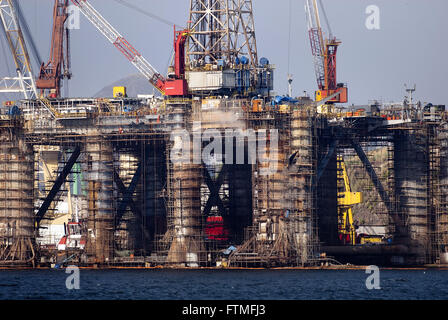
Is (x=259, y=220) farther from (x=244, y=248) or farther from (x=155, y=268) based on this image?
(x=155, y=268)

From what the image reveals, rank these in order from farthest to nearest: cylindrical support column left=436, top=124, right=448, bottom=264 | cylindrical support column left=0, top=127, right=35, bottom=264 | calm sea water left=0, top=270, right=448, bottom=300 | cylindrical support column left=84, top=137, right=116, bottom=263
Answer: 1. cylindrical support column left=436, top=124, right=448, bottom=264
2. cylindrical support column left=0, top=127, right=35, bottom=264
3. cylindrical support column left=84, top=137, right=116, bottom=263
4. calm sea water left=0, top=270, right=448, bottom=300

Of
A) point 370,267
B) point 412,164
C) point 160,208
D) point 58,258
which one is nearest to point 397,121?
point 412,164

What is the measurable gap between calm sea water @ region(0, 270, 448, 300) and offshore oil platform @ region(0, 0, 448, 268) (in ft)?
23.7

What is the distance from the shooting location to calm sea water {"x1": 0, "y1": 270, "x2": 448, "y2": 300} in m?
130

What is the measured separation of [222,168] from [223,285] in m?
42.7

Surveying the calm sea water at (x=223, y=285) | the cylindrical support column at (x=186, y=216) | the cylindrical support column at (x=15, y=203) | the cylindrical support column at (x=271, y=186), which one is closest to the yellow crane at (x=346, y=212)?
the calm sea water at (x=223, y=285)

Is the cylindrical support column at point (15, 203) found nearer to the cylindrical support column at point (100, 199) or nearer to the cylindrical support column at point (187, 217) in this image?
the cylindrical support column at point (100, 199)

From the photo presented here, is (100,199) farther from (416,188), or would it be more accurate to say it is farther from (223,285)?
(416,188)

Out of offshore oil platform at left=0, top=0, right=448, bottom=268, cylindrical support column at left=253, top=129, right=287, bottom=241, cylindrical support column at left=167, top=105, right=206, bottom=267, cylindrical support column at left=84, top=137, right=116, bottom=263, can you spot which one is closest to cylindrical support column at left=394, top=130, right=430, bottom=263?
offshore oil platform at left=0, top=0, right=448, bottom=268

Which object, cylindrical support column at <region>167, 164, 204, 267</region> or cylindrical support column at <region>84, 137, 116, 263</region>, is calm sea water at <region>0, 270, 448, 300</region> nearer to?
cylindrical support column at <region>167, 164, 204, 267</region>

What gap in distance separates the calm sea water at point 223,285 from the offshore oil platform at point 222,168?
7.22m

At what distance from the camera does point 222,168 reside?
591 ft

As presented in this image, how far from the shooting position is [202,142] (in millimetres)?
168125

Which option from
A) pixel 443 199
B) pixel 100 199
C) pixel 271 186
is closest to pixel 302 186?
pixel 271 186
